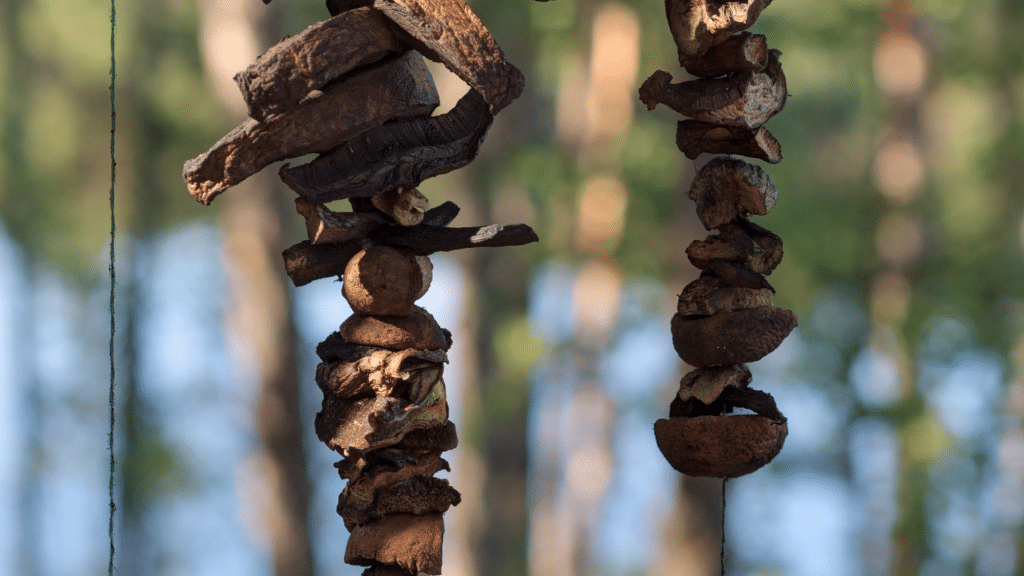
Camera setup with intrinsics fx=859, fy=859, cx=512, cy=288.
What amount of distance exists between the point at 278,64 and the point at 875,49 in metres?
4.44

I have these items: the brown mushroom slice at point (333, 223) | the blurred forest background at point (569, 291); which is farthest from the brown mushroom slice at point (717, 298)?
the blurred forest background at point (569, 291)

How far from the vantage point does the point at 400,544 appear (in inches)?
59.2

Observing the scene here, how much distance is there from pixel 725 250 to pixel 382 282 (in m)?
0.66

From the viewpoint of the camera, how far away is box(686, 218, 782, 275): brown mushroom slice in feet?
5.42

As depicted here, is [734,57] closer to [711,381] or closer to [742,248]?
[742,248]

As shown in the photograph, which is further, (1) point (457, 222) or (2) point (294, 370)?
(1) point (457, 222)

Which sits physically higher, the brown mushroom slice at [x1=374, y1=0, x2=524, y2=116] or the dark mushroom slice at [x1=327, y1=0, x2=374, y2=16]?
the dark mushroom slice at [x1=327, y1=0, x2=374, y2=16]

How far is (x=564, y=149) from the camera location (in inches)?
220

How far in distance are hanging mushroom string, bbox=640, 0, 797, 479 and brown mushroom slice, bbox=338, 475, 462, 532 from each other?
44 cm

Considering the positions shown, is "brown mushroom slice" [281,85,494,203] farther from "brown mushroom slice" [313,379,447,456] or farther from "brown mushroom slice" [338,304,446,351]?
"brown mushroom slice" [313,379,447,456]

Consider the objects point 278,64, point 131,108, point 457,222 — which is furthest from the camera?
point 131,108

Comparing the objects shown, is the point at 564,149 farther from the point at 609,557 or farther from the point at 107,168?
the point at 107,168

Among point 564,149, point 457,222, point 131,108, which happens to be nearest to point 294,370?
point 457,222


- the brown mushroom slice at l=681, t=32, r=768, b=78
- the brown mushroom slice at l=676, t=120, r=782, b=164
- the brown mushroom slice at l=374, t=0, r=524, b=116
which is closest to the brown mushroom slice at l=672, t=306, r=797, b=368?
the brown mushroom slice at l=676, t=120, r=782, b=164
